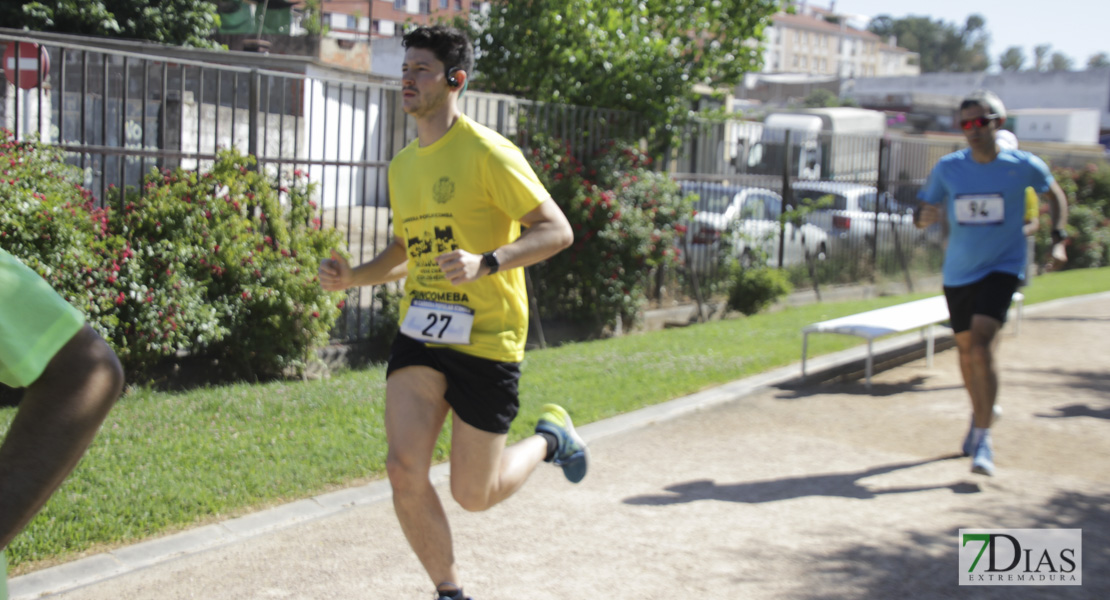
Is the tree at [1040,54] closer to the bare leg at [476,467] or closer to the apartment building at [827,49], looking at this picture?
the apartment building at [827,49]

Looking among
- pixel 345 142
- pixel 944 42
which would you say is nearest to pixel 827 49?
pixel 944 42

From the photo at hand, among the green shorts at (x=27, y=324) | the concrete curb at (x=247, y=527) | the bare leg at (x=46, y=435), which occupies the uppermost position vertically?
the green shorts at (x=27, y=324)

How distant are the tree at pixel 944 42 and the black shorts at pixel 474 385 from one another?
162319 millimetres

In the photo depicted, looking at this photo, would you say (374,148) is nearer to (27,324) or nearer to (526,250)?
(526,250)

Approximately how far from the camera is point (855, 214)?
1559 cm

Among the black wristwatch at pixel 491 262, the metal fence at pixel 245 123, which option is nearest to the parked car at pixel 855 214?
the metal fence at pixel 245 123

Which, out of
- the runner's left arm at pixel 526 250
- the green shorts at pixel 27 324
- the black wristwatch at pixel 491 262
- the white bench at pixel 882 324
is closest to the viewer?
the green shorts at pixel 27 324

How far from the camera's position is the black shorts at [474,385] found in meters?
3.53

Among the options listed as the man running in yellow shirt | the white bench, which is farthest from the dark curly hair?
the white bench

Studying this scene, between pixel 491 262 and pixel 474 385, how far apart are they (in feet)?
1.60

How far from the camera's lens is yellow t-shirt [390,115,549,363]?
11.6 feet

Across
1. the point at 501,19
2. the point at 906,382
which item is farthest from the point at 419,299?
the point at 501,19

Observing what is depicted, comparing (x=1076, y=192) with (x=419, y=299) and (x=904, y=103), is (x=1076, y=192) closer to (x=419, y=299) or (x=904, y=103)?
(x=419, y=299)

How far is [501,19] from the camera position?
1202 cm
